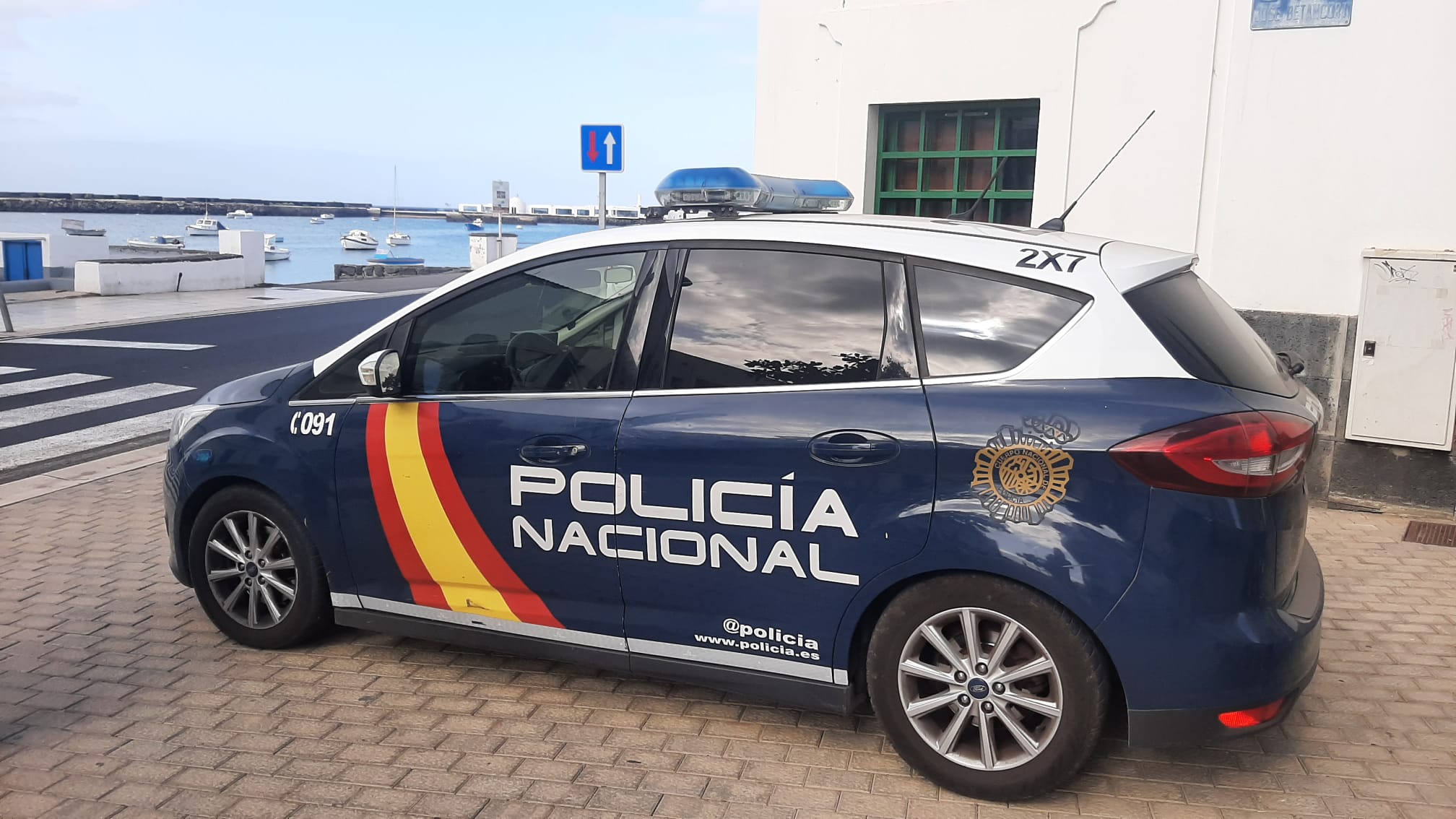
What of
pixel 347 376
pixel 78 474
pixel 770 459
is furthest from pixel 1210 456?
pixel 78 474

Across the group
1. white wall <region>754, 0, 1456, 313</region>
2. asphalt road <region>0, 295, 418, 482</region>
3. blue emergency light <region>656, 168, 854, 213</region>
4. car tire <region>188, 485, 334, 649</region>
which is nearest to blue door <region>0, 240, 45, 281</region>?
asphalt road <region>0, 295, 418, 482</region>

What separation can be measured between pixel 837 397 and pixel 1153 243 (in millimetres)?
5116

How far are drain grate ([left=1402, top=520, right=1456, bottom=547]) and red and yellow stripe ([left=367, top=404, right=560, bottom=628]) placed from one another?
522 cm

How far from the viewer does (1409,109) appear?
6.88 metres

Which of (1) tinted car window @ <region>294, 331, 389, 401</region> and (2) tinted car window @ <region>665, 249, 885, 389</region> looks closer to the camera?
(2) tinted car window @ <region>665, 249, 885, 389</region>

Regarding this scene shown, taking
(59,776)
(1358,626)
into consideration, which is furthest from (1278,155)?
(59,776)

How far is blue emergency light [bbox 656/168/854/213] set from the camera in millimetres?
5258

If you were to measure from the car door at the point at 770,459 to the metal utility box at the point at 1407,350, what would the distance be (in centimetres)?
464

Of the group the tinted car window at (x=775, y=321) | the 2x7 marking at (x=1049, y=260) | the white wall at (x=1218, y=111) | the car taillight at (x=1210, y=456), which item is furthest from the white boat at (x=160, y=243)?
the car taillight at (x=1210, y=456)

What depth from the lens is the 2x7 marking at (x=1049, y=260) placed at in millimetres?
3443

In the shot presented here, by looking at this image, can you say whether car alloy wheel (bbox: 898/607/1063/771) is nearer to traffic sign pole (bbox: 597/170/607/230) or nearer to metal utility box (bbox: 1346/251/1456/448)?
metal utility box (bbox: 1346/251/1456/448)

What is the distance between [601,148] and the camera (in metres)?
12.6

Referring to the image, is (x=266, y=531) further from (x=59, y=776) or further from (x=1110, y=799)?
(x=1110, y=799)

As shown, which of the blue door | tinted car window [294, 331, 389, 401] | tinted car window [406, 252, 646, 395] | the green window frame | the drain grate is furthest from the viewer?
the blue door
